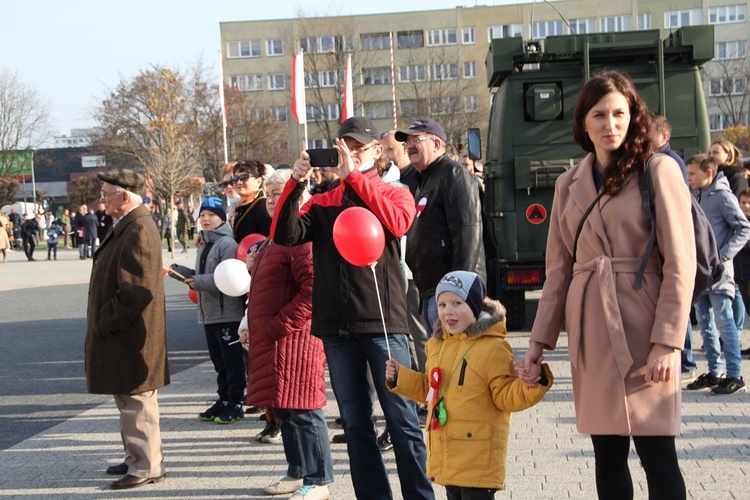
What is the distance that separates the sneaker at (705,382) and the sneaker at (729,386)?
8 centimetres

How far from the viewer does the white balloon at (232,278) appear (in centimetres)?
704

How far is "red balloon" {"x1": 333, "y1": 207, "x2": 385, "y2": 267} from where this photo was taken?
4.56 m

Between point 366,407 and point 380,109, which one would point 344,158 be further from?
point 380,109

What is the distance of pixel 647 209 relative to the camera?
356cm

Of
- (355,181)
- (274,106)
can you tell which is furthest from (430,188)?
(274,106)

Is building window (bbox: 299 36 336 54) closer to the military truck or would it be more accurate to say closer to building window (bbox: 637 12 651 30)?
building window (bbox: 637 12 651 30)

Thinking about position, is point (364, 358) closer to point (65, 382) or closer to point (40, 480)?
point (40, 480)

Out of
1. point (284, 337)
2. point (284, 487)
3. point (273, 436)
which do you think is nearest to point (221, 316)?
point (273, 436)

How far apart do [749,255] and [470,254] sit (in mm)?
4049

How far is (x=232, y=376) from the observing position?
758 centimetres

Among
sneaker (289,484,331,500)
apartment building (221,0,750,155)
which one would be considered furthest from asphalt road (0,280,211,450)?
apartment building (221,0,750,155)

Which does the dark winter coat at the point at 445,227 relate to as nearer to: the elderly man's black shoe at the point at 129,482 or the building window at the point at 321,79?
the elderly man's black shoe at the point at 129,482

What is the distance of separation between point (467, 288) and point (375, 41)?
244 ft

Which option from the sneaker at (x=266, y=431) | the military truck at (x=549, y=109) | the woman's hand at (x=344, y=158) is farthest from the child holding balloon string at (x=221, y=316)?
the military truck at (x=549, y=109)
